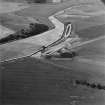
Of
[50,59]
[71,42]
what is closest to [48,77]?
[50,59]

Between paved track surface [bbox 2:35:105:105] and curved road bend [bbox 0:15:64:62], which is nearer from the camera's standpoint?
paved track surface [bbox 2:35:105:105]

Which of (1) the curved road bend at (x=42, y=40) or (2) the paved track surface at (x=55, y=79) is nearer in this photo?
(2) the paved track surface at (x=55, y=79)

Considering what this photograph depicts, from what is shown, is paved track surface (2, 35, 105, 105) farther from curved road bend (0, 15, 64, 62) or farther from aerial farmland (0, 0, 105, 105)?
curved road bend (0, 15, 64, 62)

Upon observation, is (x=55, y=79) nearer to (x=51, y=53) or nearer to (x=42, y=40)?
(x=51, y=53)

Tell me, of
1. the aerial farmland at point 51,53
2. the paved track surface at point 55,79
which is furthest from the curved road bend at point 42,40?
the paved track surface at point 55,79

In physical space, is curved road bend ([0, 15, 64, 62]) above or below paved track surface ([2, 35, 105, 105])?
above

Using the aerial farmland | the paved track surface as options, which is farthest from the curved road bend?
the paved track surface

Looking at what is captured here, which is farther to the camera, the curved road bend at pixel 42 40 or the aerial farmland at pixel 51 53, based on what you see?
the curved road bend at pixel 42 40

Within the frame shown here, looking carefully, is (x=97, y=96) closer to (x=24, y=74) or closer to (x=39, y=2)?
(x=24, y=74)

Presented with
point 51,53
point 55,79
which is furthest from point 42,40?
point 55,79

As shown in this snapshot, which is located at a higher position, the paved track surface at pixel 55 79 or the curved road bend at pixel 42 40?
the curved road bend at pixel 42 40

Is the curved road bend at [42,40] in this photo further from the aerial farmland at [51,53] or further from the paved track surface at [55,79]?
the paved track surface at [55,79]
